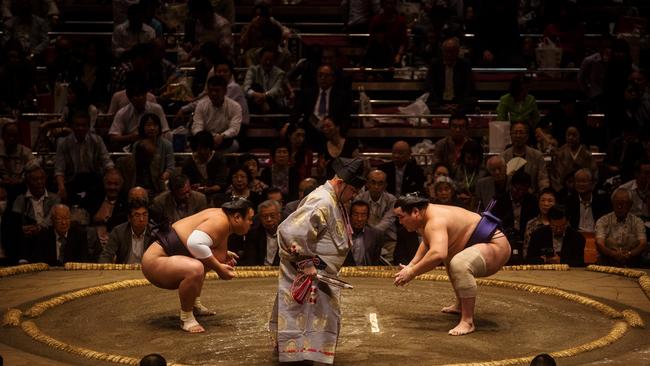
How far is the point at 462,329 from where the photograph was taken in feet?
14.2

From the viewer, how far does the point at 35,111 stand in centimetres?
788

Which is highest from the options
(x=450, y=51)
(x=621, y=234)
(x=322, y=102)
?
(x=450, y=51)

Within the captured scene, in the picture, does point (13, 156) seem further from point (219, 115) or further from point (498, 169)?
point (498, 169)

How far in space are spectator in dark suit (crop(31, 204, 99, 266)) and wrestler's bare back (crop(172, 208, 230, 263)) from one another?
1.69 m

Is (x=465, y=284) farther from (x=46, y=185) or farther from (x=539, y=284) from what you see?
(x=46, y=185)

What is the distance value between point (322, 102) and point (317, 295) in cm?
351

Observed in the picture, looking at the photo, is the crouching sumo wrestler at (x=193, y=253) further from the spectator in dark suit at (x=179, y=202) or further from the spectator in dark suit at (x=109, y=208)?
the spectator in dark suit at (x=109, y=208)

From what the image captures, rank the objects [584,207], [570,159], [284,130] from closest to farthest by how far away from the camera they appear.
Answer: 1. [584,207]
2. [570,159]
3. [284,130]

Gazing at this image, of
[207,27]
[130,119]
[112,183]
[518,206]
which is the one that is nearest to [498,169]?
[518,206]

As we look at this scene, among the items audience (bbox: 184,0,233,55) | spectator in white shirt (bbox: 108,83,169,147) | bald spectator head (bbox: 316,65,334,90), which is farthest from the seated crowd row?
audience (bbox: 184,0,233,55)

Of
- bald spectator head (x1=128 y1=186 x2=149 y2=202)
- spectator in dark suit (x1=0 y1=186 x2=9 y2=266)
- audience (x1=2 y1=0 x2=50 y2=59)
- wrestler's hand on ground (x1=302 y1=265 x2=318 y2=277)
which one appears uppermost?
audience (x1=2 y1=0 x2=50 y2=59)

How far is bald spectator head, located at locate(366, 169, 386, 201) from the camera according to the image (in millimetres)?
6277

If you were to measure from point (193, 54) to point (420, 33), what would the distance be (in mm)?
1887

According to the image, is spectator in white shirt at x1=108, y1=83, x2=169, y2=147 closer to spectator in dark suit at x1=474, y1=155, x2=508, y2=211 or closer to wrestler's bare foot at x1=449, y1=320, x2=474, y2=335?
spectator in dark suit at x1=474, y1=155, x2=508, y2=211
